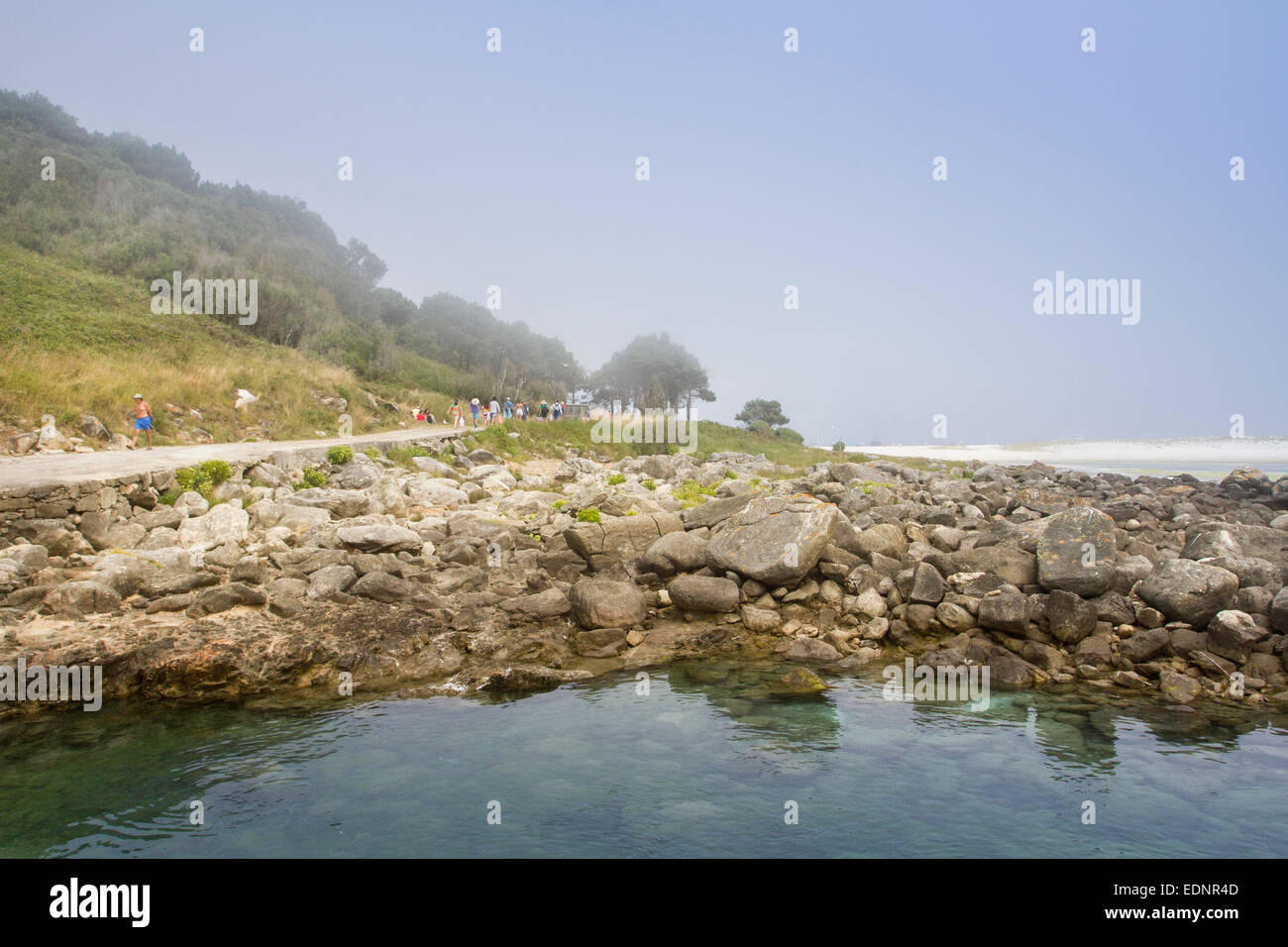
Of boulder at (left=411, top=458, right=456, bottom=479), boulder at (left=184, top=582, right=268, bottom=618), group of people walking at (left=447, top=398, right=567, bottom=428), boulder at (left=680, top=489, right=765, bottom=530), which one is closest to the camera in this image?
boulder at (left=184, top=582, right=268, bottom=618)

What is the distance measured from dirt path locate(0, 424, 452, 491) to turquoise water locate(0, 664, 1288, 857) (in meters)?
7.40

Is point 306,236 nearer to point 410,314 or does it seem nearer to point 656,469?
point 410,314

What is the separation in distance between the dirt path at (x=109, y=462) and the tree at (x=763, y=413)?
63.4 metres

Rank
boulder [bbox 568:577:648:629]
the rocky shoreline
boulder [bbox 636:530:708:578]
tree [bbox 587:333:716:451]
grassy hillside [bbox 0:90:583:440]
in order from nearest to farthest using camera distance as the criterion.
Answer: the rocky shoreline < boulder [bbox 568:577:648:629] < boulder [bbox 636:530:708:578] < grassy hillside [bbox 0:90:583:440] < tree [bbox 587:333:716:451]

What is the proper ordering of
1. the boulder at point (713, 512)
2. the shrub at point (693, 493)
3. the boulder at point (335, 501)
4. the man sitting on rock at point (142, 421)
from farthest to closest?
the man sitting on rock at point (142, 421), the shrub at point (693, 493), the boulder at point (335, 501), the boulder at point (713, 512)

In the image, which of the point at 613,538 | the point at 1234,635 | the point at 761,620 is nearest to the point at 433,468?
the point at 613,538

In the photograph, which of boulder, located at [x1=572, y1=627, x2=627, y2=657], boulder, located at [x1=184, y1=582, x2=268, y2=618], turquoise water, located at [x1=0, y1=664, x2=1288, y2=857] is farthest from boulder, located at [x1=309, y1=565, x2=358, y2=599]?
boulder, located at [x1=572, y1=627, x2=627, y2=657]

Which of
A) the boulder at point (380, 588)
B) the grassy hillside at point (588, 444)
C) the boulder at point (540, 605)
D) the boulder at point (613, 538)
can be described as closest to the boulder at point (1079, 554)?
the boulder at point (613, 538)

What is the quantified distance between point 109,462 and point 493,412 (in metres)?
27.1

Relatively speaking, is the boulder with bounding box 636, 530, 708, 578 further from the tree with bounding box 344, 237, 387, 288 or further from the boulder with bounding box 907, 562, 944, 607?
the tree with bounding box 344, 237, 387, 288

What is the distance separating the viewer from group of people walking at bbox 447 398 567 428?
42.6 meters

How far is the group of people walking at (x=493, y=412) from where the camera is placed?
4256 centimetres

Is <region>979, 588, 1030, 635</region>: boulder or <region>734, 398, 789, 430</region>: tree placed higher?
<region>734, 398, 789, 430</region>: tree

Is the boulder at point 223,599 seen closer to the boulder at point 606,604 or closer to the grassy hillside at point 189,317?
the boulder at point 606,604
